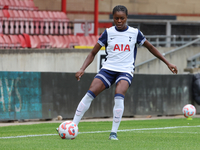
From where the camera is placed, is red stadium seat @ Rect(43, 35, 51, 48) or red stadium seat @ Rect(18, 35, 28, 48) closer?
red stadium seat @ Rect(18, 35, 28, 48)

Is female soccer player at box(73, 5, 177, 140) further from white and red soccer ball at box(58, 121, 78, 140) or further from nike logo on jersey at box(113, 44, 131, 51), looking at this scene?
white and red soccer ball at box(58, 121, 78, 140)

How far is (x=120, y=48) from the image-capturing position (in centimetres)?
686

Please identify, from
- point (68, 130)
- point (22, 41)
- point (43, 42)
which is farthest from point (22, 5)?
point (68, 130)

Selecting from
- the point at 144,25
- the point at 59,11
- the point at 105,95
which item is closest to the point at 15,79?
the point at 105,95

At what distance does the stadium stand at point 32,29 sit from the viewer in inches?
734

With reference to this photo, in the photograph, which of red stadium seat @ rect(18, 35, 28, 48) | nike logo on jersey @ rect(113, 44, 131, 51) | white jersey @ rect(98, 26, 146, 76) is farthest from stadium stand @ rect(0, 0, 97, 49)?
nike logo on jersey @ rect(113, 44, 131, 51)

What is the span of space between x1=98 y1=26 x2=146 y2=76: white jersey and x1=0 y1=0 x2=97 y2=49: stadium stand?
37.8ft

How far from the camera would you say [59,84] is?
44.7ft

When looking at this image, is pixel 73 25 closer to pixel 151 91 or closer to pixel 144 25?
pixel 144 25

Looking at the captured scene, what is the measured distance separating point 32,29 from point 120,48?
44.7 ft

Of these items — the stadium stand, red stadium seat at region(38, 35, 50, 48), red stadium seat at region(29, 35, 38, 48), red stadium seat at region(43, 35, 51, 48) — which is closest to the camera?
the stadium stand

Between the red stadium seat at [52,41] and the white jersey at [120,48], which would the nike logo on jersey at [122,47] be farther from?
the red stadium seat at [52,41]

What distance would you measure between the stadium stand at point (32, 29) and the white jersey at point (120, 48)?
1153 centimetres

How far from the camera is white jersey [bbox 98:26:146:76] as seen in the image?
686 centimetres
